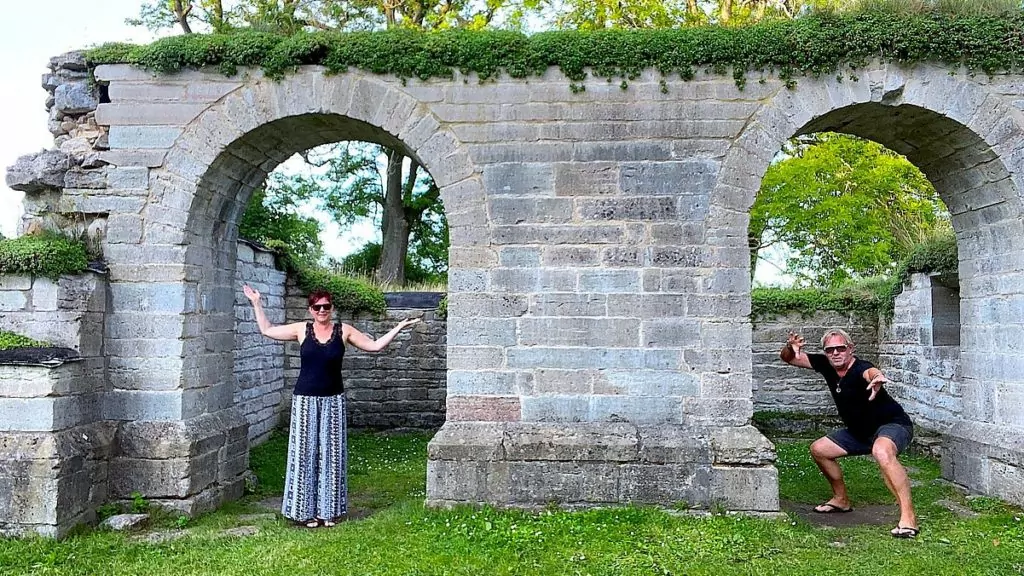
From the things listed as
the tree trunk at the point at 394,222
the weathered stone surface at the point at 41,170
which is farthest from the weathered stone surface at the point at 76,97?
the tree trunk at the point at 394,222

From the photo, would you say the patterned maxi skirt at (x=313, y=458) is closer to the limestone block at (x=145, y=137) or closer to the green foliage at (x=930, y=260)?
the limestone block at (x=145, y=137)

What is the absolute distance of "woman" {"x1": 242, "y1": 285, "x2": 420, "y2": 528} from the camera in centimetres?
561

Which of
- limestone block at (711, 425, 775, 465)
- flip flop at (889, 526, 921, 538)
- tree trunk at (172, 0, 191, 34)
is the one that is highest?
tree trunk at (172, 0, 191, 34)

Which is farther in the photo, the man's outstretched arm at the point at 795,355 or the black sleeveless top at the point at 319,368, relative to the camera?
the man's outstretched arm at the point at 795,355

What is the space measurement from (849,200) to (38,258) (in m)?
14.8

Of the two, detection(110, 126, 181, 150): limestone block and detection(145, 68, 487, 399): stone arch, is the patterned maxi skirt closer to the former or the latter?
detection(145, 68, 487, 399): stone arch

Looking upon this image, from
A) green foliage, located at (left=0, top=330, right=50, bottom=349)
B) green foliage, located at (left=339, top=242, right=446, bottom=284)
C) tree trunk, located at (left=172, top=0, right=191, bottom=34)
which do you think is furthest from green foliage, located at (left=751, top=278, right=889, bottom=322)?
tree trunk, located at (left=172, top=0, right=191, bottom=34)

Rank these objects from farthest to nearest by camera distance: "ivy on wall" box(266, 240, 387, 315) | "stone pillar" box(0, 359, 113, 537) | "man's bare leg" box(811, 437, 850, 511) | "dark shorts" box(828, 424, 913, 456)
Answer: "ivy on wall" box(266, 240, 387, 315) < "man's bare leg" box(811, 437, 850, 511) < "dark shorts" box(828, 424, 913, 456) < "stone pillar" box(0, 359, 113, 537)

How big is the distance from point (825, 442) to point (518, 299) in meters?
2.84

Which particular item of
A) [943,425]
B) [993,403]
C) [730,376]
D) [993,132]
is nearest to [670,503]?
[730,376]

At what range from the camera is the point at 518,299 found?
583 centimetres

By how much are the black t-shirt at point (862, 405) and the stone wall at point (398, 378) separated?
5615 mm

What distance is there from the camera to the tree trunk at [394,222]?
20.5 meters

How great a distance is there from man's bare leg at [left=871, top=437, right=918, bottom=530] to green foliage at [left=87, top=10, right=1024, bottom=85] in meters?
2.87
